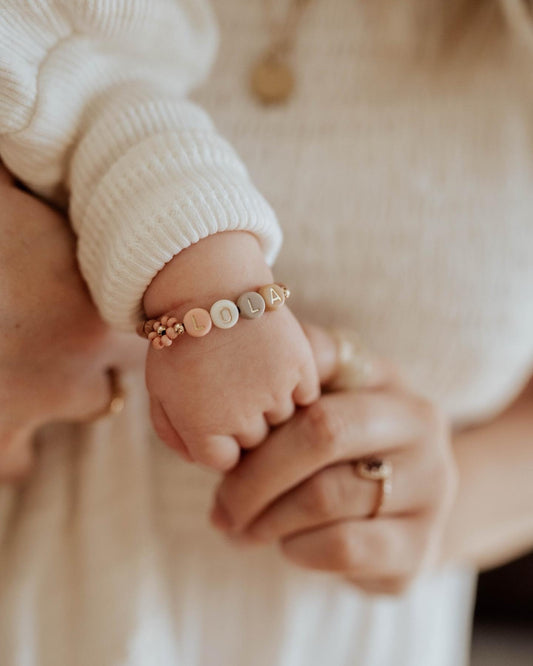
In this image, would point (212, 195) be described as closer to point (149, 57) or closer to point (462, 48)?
point (149, 57)

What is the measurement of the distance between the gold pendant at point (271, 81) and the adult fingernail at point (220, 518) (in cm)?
49

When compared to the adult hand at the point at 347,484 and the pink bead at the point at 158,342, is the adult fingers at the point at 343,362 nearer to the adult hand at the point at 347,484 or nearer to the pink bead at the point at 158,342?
the adult hand at the point at 347,484

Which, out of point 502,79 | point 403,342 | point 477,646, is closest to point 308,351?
point 403,342

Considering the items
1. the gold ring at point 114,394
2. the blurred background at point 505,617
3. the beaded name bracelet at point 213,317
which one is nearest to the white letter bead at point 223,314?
the beaded name bracelet at point 213,317

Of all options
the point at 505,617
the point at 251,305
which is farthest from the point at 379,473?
the point at 505,617

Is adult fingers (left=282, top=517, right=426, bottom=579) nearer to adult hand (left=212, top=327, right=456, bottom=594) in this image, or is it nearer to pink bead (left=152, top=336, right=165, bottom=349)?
adult hand (left=212, top=327, right=456, bottom=594)

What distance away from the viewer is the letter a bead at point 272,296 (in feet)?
1.63

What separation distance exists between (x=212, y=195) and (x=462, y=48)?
49cm

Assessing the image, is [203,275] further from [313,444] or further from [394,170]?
[394,170]

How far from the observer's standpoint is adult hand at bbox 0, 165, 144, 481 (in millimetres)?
558

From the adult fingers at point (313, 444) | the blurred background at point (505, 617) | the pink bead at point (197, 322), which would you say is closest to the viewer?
the pink bead at point (197, 322)

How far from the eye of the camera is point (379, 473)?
0.68m

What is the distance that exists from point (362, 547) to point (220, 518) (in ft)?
0.54

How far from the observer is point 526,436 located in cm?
94
